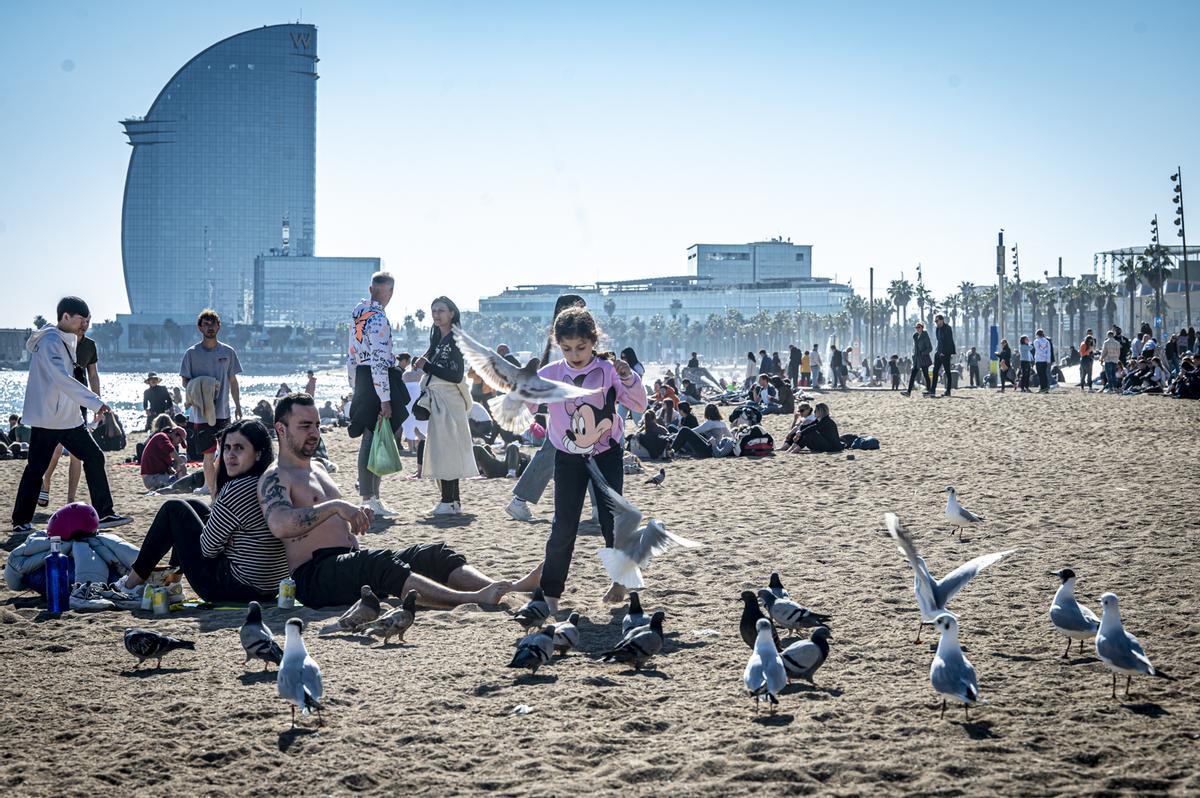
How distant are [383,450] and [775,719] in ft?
21.7

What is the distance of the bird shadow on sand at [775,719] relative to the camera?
4.73 m

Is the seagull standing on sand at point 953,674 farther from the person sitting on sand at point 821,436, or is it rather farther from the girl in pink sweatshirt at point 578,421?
the person sitting on sand at point 821,436

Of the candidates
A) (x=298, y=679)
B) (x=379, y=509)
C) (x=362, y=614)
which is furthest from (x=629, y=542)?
(x=379, y=509)

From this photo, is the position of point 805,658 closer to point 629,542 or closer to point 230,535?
point 629,542

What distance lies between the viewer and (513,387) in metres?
6.84

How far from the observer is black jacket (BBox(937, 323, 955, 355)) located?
27.0 metres

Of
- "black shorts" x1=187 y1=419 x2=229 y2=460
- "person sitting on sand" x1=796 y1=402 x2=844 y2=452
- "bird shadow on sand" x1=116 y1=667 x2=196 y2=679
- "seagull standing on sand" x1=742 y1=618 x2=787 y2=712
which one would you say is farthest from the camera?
"person sitting on sand" x1=796 y1=402 x2=844 y2=452

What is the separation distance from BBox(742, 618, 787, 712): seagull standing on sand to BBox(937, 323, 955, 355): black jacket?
23090 millimetres

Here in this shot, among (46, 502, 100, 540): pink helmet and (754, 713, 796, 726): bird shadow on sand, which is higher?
(46, 502, 100, 540): pink helmet

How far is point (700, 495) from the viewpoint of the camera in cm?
1301

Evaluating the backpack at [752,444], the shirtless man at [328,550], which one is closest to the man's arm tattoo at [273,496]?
the shirtless man at [328,550]

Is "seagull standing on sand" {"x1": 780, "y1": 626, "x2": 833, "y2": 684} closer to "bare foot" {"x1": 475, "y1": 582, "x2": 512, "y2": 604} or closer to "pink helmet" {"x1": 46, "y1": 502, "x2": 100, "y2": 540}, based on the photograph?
"bare foot" {"x1": 475, "y1": 582, "x2": 512, "y2": 604}

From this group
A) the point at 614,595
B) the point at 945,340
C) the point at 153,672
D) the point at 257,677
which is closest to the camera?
the point at 257,677

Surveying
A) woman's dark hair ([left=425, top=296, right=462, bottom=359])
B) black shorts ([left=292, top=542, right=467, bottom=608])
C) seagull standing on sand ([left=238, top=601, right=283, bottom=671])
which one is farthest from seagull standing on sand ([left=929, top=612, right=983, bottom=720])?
woman's dark hair ([left=425, top=296, right=462, bottom=359])
